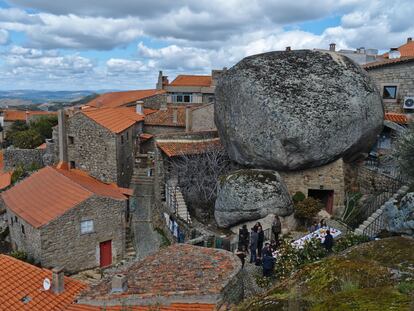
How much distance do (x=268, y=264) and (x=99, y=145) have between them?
655 inches

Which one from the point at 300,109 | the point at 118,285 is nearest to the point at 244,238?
the point at 118,285

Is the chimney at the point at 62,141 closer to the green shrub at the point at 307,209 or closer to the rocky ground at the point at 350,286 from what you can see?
the green shrub at the point at 307,209

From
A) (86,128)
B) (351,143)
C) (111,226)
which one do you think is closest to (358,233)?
(351,143)

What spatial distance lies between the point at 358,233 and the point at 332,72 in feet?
28.3

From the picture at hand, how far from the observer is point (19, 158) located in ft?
117

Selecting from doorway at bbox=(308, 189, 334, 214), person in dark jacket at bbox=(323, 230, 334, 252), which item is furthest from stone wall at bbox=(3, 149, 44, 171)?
person in dark jacket at bbox=(323, 230, 334, 252)

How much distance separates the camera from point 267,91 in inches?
739

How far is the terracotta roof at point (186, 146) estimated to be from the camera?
2267 cm

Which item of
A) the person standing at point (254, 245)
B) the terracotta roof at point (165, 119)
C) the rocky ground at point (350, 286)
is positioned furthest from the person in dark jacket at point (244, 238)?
the terracotta roof at point (165, 119)

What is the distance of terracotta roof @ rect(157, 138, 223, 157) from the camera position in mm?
22672

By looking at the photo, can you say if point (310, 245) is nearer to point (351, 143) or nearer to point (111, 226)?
point (351, 143)

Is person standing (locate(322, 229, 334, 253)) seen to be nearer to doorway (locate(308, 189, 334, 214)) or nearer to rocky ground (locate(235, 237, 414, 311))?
doorway (locate(308, 189, 334, 214))

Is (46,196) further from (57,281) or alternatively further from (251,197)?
(251,197)

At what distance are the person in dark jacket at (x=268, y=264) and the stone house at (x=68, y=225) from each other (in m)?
9.94
